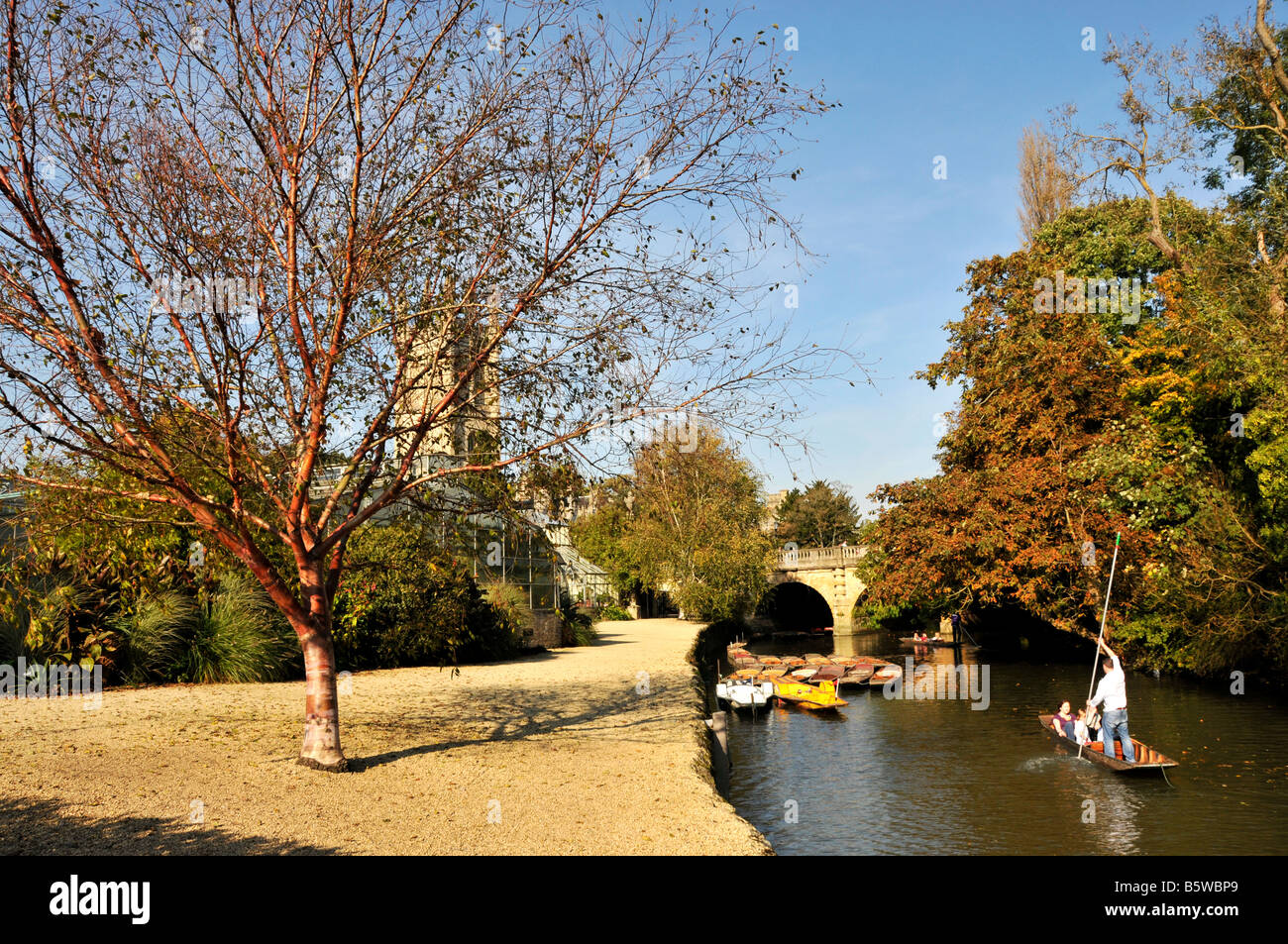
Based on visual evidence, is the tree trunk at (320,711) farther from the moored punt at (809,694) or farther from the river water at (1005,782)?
the moored punt at (809,694)

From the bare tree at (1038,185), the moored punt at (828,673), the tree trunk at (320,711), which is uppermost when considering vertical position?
the bare tree at (1038,185)

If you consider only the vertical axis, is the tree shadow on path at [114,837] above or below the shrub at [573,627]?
above

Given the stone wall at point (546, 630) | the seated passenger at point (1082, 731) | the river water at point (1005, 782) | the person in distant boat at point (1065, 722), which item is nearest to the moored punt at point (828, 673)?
the river water at point (1005, 782)

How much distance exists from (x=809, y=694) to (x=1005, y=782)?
8605 mm

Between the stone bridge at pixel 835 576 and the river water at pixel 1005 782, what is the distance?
1053 inches

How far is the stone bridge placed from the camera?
50.5m

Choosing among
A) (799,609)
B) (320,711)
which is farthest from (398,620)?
(799,609)

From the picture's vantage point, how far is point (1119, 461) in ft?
86.2

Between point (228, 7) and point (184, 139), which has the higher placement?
point (228, 7)

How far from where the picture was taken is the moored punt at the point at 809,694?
75.2 feet

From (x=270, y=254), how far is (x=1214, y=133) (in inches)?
1046

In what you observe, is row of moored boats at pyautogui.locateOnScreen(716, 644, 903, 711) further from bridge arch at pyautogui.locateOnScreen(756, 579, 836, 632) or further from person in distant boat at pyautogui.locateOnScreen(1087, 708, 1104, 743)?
bridge arch at pyautogui.locateOnScreen(756, 579, 836, 632)
